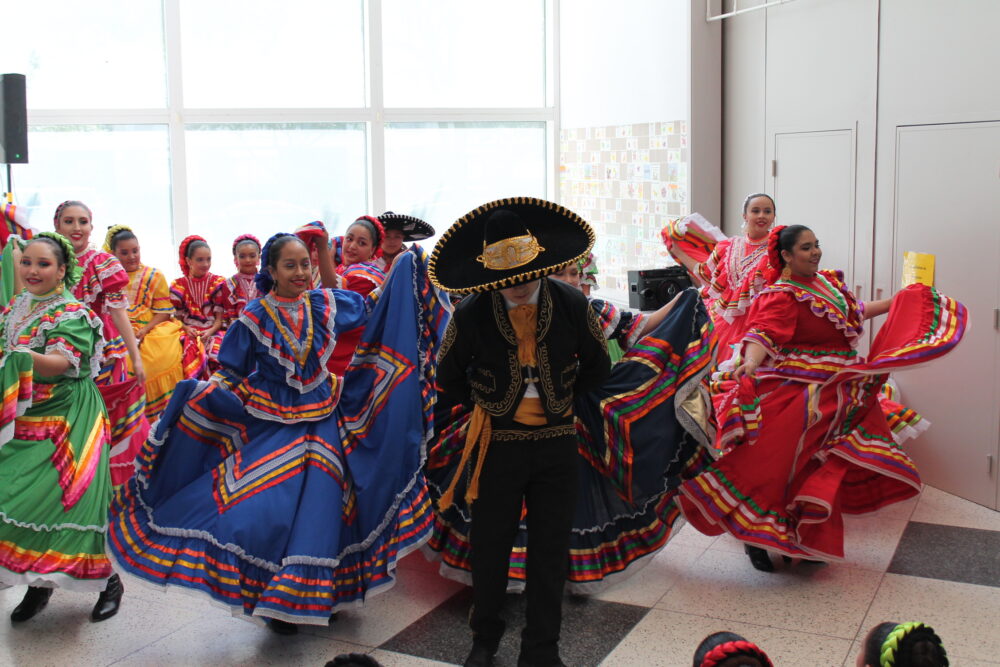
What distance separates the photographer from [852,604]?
13.8ft

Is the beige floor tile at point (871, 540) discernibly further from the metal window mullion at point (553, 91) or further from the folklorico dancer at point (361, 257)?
the metal window mullion at point (553, 91)

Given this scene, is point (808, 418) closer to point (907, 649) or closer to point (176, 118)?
point (907, 649)

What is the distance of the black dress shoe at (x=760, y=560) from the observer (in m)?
4.60

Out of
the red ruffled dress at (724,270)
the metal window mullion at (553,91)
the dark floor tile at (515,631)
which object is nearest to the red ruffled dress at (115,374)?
the dark floor tile at (515,631)

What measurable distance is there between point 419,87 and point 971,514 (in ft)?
22.2

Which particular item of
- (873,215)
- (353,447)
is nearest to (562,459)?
(353,447)

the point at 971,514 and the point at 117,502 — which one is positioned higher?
the point at 117,502

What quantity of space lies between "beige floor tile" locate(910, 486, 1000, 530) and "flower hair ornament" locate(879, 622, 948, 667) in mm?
3716

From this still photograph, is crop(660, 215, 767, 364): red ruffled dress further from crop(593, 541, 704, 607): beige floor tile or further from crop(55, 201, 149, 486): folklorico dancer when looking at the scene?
crop(55, 201, 149, 486): folklorico dancer

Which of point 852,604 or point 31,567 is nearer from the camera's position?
point 31,567

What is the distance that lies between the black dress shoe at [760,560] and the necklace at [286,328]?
2.09 m

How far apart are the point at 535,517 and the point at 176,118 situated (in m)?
7.24

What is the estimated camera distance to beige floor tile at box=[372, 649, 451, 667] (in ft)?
12.4

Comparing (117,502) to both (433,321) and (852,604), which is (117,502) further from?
(852,604)
